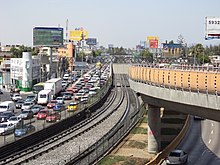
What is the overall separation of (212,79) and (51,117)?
26199 mm

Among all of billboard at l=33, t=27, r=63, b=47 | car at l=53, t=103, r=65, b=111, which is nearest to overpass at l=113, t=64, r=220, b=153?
car at l=53, t=103, r=65, b=111

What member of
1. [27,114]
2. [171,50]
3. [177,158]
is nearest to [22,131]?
[27,114]

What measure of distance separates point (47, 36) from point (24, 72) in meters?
22.3

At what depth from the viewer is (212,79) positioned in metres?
18.6

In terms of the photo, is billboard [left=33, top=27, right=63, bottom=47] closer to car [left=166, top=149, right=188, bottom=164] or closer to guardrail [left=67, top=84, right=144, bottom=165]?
guardrail [left=67, top=84, right=144, bottom=165]

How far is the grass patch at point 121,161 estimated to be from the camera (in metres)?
26.3

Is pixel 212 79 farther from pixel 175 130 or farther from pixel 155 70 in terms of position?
pixel 175 130

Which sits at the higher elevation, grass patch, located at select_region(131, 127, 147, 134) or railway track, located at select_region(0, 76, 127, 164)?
grass patch, located at select_region(131, 127, 147, 134)

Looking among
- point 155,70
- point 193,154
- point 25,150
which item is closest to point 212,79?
point 155,70

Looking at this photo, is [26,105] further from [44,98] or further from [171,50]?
[171,50]

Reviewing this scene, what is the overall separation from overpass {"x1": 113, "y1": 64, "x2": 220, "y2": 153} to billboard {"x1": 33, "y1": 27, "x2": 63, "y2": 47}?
7152 centimetres

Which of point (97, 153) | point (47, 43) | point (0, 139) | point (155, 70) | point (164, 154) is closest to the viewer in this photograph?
point (155, 70)

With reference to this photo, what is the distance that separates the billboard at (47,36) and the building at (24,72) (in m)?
15.9

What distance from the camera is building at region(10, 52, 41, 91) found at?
7856 cm
